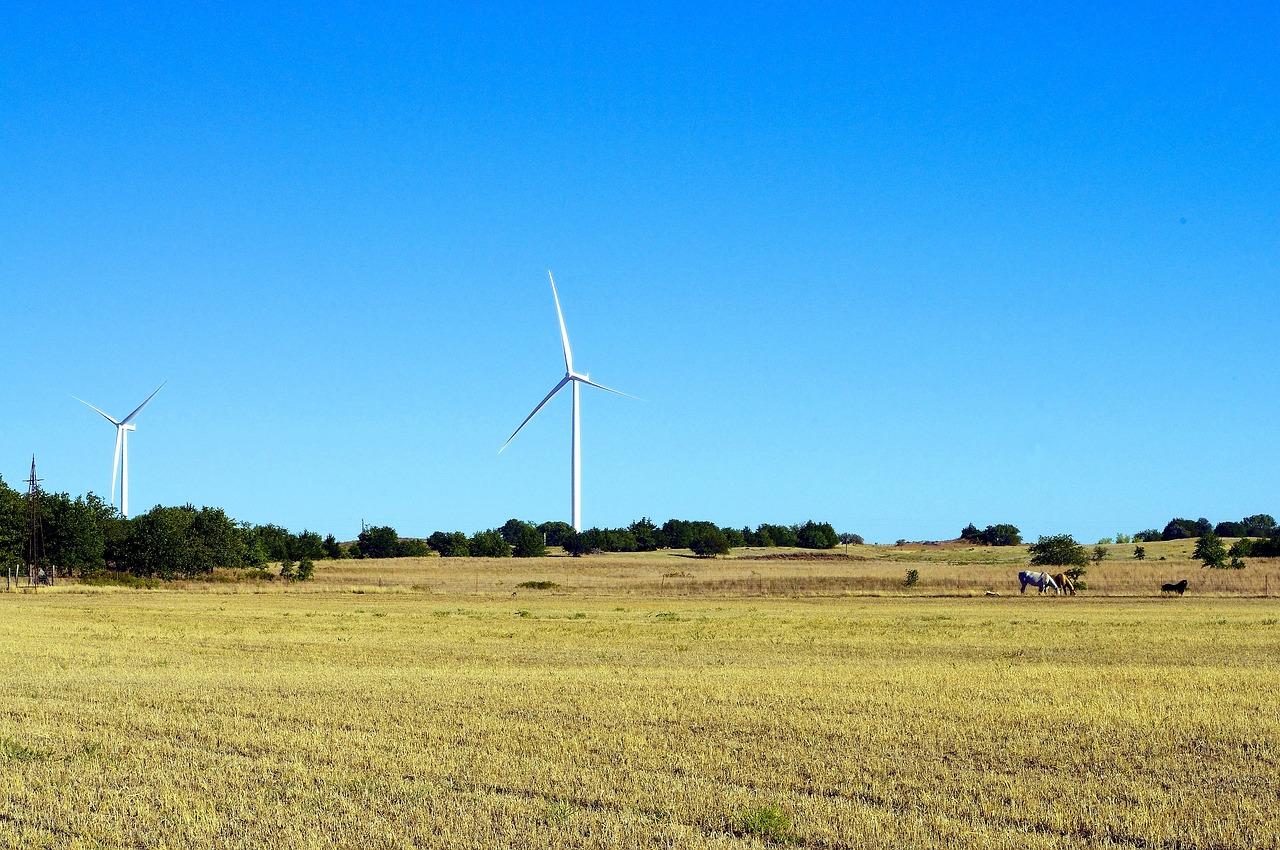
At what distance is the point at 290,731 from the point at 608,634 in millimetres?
23497

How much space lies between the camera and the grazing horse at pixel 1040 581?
240ft

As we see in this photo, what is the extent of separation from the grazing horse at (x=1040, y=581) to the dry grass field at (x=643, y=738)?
32457 mm

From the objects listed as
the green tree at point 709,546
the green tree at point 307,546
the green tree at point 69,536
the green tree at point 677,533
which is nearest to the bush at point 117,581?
the green tree at point 69,536

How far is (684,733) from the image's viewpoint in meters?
17.5

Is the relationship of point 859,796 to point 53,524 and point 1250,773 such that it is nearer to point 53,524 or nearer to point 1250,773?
point 1250,773

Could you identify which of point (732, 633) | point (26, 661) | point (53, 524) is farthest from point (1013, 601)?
point (53, 524)

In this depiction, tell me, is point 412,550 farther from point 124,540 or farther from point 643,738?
point 643,738

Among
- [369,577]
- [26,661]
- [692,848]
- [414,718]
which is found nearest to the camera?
[692,848]

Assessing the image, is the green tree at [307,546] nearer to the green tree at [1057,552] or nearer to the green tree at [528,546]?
the green tree at [528,546]

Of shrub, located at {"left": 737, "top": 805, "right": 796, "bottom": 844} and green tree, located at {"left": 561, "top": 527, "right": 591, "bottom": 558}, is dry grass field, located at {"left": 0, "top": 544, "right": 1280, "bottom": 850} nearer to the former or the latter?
shrub, located at {"left": 737, "top": 805, "right": 796, "bottom": 844}

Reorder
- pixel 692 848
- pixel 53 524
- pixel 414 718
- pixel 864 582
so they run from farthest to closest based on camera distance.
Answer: pixel 53 524, pixel 864 582, pixel 414 718, pixel 692 848

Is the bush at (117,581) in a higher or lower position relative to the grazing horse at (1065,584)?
higher

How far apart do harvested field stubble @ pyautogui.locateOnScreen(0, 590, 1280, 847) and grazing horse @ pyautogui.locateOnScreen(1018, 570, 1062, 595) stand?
38.5m

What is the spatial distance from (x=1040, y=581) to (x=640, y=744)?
61.9m
